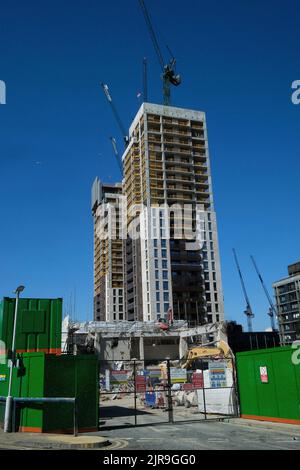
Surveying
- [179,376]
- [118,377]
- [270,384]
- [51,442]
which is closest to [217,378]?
[270,384]

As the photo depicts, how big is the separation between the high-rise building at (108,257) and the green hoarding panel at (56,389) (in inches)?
5599

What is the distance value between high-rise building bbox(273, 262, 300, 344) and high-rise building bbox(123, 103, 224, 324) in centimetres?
3116

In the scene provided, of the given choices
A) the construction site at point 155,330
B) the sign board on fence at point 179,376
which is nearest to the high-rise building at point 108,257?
the construction site at point 155,330

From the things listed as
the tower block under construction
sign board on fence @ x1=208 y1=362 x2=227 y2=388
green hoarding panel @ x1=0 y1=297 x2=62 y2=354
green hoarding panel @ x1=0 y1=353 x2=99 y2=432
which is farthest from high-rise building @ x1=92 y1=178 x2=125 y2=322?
green hoarding panel @ x1=0 y1=353 x2=99 y2=432

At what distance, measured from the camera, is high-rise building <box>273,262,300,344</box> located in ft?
465

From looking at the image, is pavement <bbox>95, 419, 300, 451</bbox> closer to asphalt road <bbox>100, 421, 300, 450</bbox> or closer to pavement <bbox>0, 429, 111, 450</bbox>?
asphalt road <bbox>100, 421, 300, 450</bbox>

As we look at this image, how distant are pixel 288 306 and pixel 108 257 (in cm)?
7001

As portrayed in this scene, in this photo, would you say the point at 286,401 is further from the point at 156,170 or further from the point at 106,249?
the point at 106,249

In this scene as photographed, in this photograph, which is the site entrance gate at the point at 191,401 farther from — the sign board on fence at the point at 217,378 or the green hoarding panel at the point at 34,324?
the green hoarding panel at the point at 34,324

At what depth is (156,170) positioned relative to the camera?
440ft

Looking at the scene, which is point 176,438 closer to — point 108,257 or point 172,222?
point 172,222

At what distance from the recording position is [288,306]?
146 m

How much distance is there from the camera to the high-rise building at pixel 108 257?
16625 centimetres
